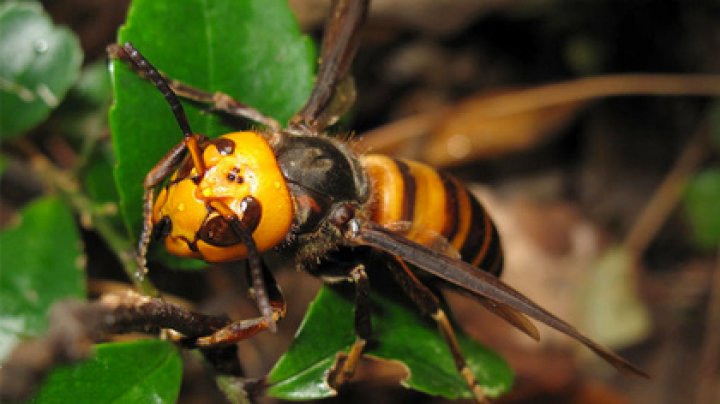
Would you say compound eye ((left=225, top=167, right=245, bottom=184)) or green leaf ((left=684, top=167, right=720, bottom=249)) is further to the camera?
green leaf ((left=684, top=167, right=720, bottom=249))

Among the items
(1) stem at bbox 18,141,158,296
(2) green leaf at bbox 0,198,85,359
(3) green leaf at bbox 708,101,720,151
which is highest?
(3) green leaf at bbox 708,101,720,151

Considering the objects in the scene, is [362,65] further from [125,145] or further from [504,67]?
[125,145]

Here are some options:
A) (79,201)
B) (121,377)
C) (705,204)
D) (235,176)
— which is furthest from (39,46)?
(705,204)

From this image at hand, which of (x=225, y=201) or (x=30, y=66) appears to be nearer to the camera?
(x=225, y=201)

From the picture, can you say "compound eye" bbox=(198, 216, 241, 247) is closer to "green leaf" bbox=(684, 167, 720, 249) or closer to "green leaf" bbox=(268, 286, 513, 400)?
"green leaf" bbox=(268, 286, 513, 400)

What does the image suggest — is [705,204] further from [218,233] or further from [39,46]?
[39,46]

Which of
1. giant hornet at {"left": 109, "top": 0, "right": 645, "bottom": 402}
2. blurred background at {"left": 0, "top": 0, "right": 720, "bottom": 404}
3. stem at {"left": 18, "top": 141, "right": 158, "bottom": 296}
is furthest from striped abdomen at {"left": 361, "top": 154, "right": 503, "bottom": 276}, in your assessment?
blurred background at {"left": 0, "top": 0, "right": 720, "bottom": 404}

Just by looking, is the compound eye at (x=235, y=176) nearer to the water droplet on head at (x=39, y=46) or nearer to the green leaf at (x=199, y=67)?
the green leaf at (x=199, y=67)
